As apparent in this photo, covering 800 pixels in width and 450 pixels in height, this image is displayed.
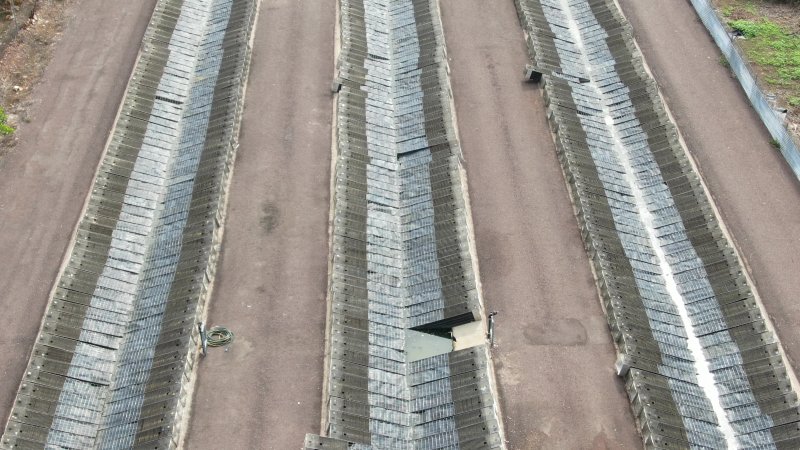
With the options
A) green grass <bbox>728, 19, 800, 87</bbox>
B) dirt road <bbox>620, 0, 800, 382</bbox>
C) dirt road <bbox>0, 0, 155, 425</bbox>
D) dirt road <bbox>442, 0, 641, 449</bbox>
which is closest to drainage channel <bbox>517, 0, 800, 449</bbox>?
dirt road <bbox>442, 0, 641, 449</bbox>

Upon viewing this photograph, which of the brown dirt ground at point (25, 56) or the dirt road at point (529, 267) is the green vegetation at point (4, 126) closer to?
the brown dirt ground at point (25, 56)

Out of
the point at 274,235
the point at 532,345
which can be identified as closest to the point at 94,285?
the point at 274,235

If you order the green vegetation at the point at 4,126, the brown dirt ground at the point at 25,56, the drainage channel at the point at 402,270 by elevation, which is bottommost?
the drainage channel at the point at 402,270

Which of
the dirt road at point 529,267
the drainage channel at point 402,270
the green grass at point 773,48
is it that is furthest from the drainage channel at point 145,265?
the green grass at point 773,48

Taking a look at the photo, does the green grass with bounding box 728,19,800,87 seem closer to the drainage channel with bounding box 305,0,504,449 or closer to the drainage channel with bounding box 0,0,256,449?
the drainage channel with bounding box 305,0,504,449

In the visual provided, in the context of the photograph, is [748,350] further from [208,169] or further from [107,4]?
[107,4]
